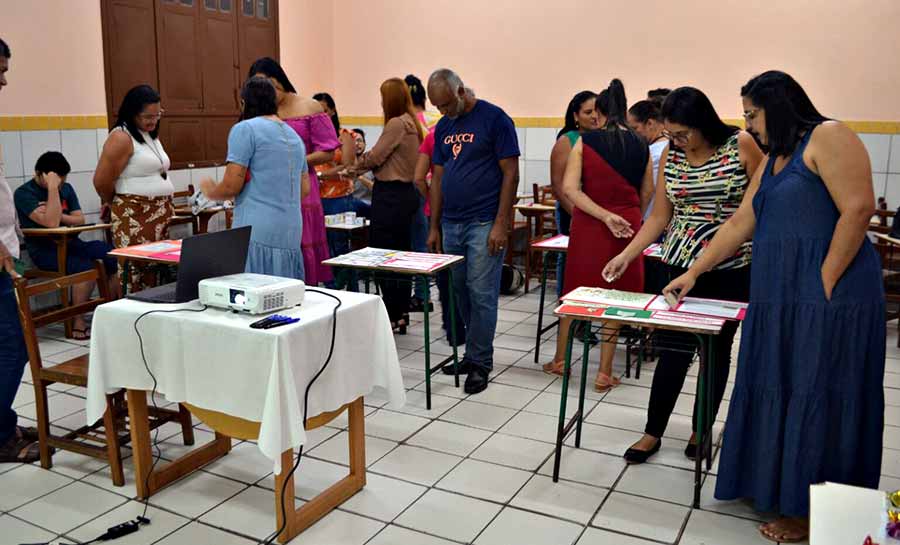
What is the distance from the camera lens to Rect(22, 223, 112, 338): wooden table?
15.3 ft

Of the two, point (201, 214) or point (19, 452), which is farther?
point (201, 214)

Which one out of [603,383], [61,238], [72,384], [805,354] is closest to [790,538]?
[805,354]

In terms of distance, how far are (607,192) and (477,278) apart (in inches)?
30.0

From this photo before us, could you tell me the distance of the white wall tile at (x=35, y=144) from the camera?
501 cm

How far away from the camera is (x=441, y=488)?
9.51 feet

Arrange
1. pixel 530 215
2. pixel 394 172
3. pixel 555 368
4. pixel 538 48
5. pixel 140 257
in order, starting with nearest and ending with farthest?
pixel 140 257
pixel 555 368
pixel 394 172
pixel 530 215
pixel 538 48

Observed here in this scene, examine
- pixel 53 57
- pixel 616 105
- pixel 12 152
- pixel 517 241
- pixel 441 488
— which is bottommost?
pixel 441 488

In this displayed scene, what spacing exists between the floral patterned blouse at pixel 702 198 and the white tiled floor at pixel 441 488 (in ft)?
2.81

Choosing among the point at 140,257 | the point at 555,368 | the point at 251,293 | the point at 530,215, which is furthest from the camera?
the point at 530,215

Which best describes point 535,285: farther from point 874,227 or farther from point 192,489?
point 192,489

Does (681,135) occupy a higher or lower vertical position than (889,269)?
higher

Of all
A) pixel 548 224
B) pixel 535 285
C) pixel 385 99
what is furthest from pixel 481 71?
pixel 385 99

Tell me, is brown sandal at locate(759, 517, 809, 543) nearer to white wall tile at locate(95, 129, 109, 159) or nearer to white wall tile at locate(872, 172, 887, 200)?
white wall tile at locate(872, 172, 887, 200)

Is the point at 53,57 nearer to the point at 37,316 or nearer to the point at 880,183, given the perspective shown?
the point at 37,316
